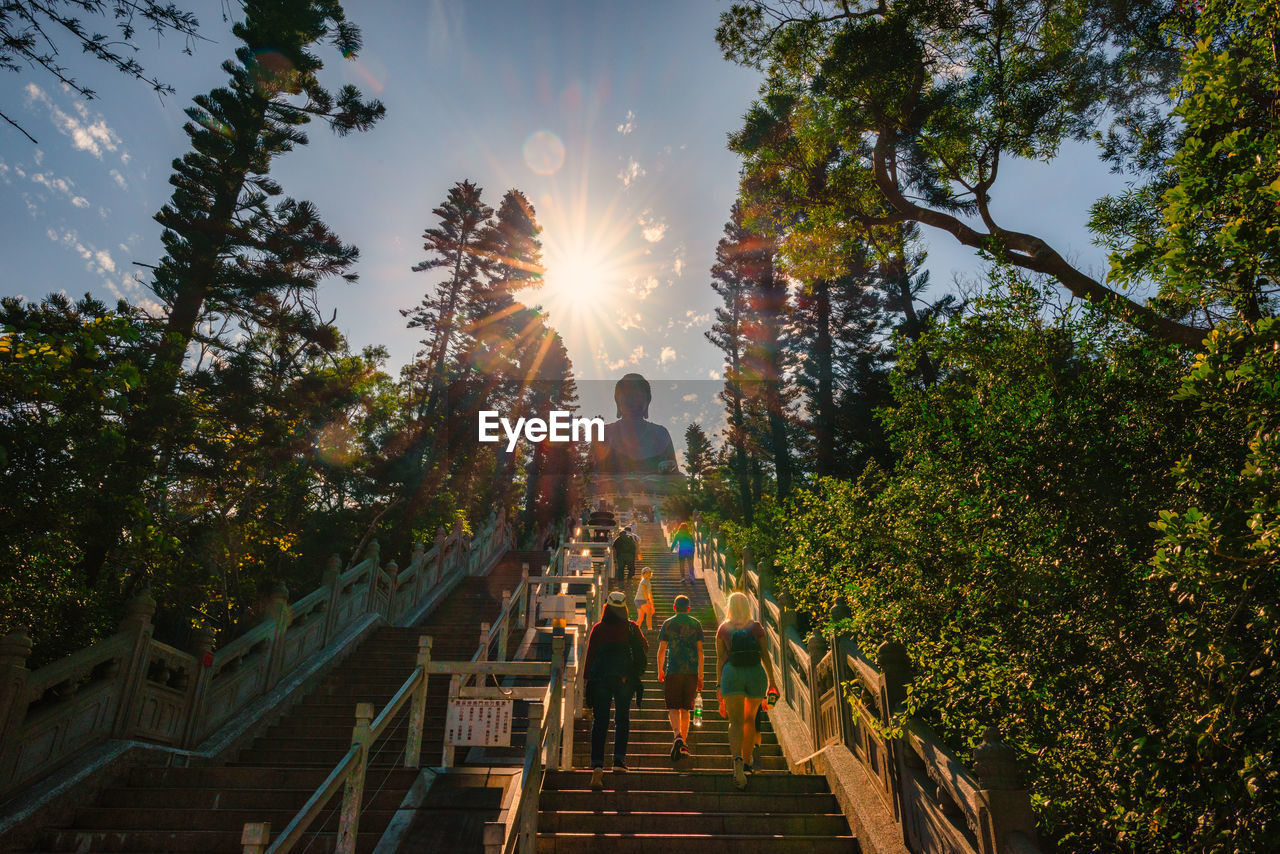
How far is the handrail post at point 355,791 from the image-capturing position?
14.2ft

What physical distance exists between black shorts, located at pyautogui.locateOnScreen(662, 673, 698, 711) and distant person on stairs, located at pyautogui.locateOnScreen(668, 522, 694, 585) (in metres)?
13.8

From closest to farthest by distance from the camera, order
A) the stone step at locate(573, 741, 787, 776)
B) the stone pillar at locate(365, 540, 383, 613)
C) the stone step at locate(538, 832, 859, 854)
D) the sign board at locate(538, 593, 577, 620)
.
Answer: the stone step at locate(538, 832, 859, 854) < the stone step at locate(573, 741, 787, 776) < the sign board at locate(538, 593, 577, 620) < the stone pillar at locate(365, 540, 383, 613)

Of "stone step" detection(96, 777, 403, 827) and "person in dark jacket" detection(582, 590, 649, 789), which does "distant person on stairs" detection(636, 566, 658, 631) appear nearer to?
"person in dark jacket" detection(582, 590, 649, 789)

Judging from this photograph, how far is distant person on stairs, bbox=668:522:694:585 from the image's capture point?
71.0ft

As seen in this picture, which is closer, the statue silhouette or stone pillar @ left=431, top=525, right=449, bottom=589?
stone pillar @ left=431, top=525, right=449, bottom=589

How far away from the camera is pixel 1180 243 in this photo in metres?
2.87

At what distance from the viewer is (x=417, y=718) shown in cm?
640

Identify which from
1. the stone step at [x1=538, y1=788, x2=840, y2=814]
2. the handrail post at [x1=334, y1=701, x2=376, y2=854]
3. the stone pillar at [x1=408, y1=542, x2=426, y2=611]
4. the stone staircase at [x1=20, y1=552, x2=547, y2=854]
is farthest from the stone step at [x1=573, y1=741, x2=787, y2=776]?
the stone pillar at [x1=408, y1=542, x2=426, y2=611]

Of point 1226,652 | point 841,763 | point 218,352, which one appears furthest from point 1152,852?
point 218,352

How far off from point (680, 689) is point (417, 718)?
8.50 feet

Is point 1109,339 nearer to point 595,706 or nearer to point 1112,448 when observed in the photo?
point 1112,448

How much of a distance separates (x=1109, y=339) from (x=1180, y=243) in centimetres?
130

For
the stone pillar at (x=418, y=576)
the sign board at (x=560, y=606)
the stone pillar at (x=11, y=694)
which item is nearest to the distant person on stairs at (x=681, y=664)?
the sign board at (x=560, y=606)

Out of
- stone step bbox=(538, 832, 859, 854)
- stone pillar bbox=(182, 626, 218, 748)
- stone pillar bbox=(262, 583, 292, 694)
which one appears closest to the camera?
stone step bbox=(538, 832, 859, 854)
